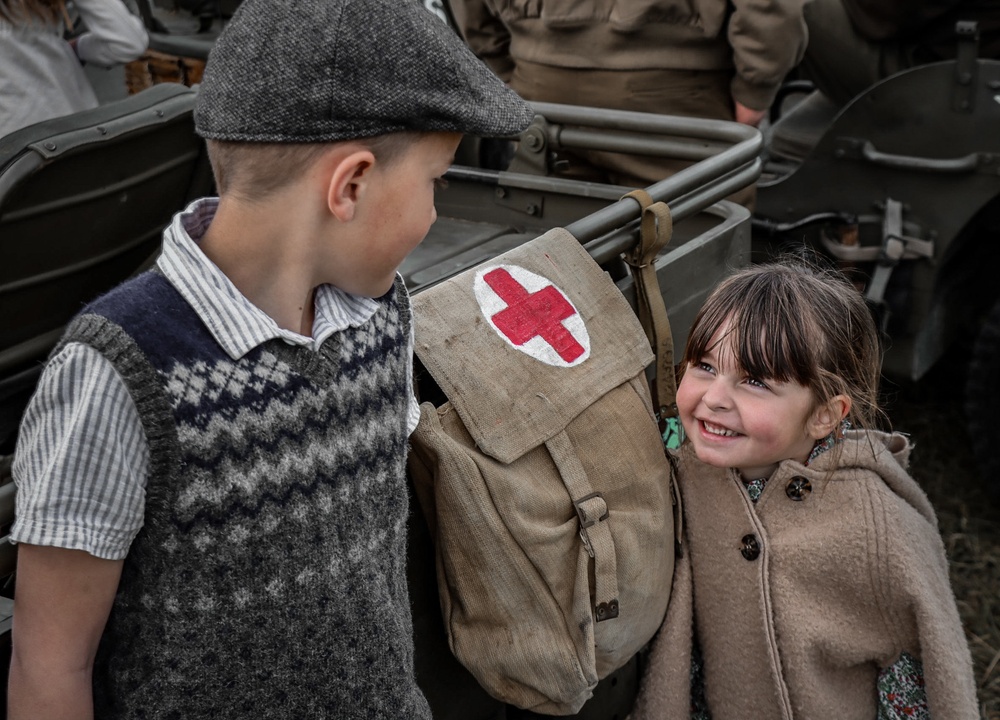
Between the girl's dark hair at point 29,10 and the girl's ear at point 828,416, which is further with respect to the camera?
the girl's dark hair at point 29,10

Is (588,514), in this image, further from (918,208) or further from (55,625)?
(918,208)

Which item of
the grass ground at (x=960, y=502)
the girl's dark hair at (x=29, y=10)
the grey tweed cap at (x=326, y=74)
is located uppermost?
the grey tweed cap at (x=326, y=74)

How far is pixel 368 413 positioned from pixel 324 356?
10 centimetres

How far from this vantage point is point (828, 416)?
1845mm

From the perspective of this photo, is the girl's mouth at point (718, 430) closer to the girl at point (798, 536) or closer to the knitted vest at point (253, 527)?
the girl at point (798, 536)

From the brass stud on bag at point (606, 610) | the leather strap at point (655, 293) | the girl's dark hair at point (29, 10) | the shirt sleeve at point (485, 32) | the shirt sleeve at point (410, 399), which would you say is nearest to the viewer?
the shirt sleeve at point (410, 399)

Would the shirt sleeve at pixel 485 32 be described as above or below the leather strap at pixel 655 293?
below

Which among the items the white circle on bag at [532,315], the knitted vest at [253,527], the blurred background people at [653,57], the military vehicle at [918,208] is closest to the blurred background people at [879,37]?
the blurred background people at [653,57]

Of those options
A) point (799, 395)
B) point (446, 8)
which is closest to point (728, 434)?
point (799, 395)

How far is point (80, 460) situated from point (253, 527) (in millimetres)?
212

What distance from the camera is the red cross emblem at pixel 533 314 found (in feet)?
5.90

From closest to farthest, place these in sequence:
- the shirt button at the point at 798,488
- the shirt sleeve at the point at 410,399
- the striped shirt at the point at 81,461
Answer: the striped shirt at the point at 81,461, the shirt sleeve at the point at 410,399, the shirt button at the point at 798,488

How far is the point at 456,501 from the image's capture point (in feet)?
5.37

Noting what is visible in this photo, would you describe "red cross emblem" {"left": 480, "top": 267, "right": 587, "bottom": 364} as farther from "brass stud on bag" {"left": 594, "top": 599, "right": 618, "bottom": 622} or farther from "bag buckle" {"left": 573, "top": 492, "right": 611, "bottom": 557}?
"brass stud on bag" {"left": 594, "top": 599, "right": 618, "bottom": 622}
